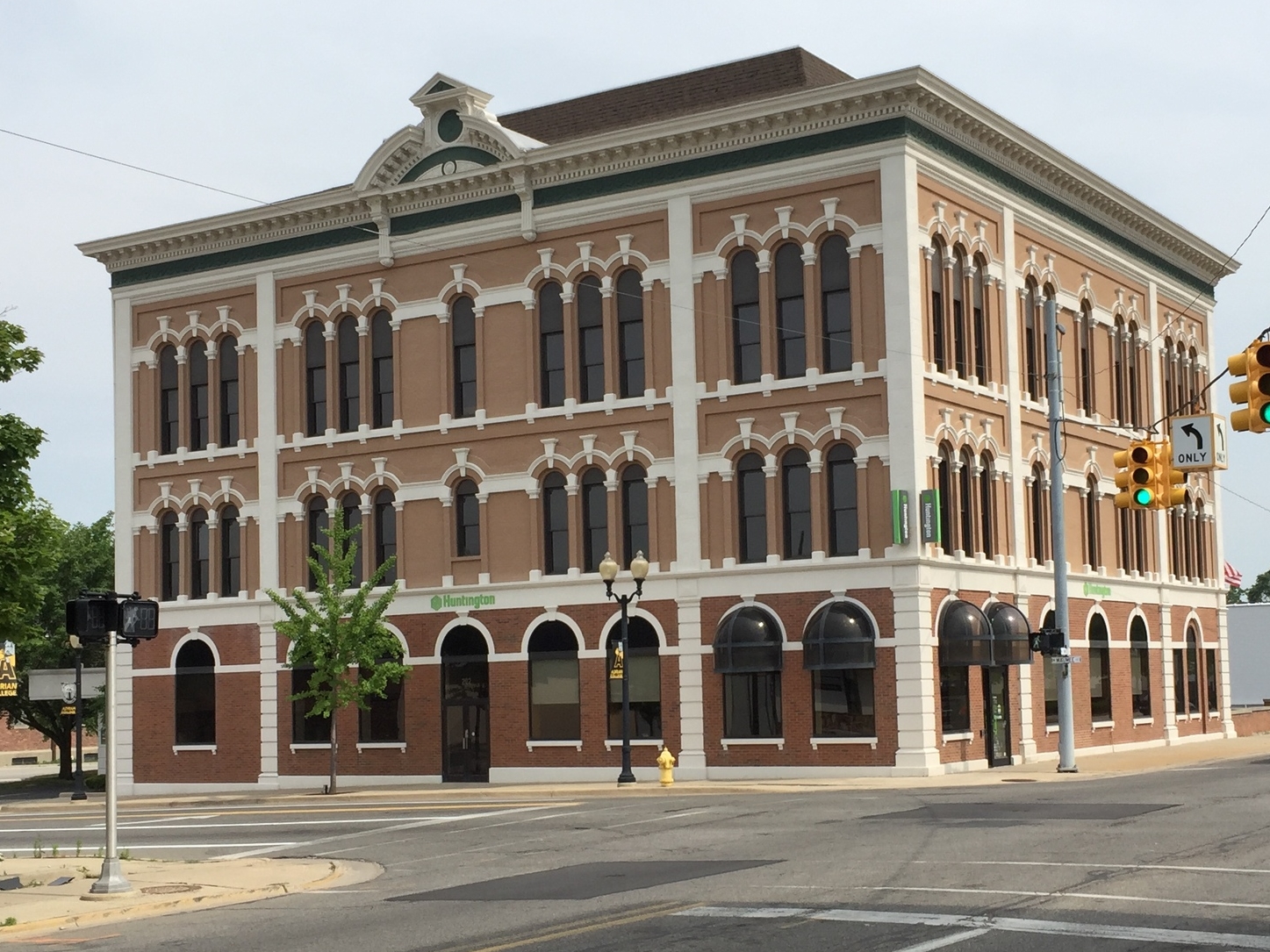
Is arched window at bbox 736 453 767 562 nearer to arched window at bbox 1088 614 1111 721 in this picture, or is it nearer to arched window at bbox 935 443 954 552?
arched window at bbox 935 443 954 552

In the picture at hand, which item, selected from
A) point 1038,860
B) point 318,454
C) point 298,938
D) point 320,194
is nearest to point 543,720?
point 318,454

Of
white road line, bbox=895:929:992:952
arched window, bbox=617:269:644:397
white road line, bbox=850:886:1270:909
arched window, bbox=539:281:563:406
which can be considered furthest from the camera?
arched window, bbox=539:281:563:406

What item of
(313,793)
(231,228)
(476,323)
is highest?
(231,228)

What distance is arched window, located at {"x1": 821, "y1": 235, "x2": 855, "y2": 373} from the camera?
4134 centimetres

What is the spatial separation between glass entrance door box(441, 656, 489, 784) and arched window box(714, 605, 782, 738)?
23.0 ft

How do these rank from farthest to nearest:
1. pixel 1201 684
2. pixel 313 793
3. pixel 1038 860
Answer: pixel 1201 684 → pixel 313 793 → pixel 1038 860

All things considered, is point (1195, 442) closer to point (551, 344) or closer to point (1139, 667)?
point (551, 344)

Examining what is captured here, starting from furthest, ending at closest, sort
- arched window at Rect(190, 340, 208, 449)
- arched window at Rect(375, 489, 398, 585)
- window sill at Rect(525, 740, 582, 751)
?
1. arched window at Rect(190, 340, 208, 449)
2. arched window at Rect(375, 489, 398, 585)
3. window sill at Rect(525, 740, 582, 751)

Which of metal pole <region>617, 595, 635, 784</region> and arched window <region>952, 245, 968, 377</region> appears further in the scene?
arched window <region>952, 245, 968, 377</region>

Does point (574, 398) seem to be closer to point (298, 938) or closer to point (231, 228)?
point (231, 228)

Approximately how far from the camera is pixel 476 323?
46344mm

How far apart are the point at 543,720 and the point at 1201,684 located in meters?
22.5

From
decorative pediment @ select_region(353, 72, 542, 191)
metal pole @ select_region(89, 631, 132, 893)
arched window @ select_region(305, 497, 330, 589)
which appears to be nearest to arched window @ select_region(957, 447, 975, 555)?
decorative pediment @ select_region(353, 72, 542, 191)

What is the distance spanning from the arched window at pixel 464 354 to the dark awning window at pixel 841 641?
37.8 ft
